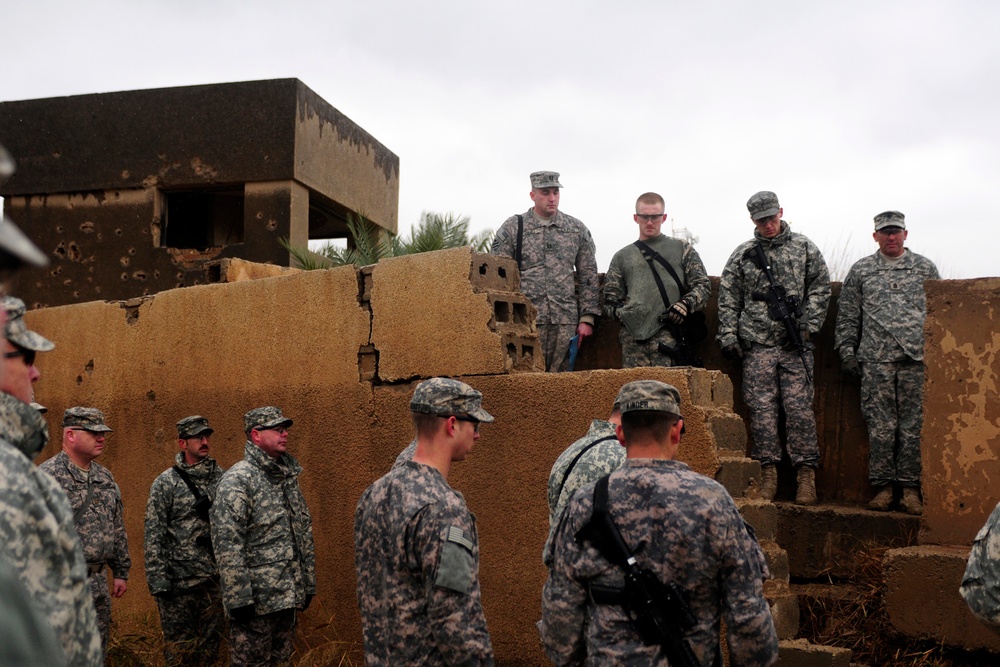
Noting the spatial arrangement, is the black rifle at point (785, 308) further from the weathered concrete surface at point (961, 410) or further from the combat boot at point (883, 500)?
the weathered concrete surface at point (961, 410)

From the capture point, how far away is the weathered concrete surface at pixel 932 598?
5422 mm

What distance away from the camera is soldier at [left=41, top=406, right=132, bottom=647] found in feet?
21.1

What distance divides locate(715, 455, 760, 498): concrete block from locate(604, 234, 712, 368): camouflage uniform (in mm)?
1517

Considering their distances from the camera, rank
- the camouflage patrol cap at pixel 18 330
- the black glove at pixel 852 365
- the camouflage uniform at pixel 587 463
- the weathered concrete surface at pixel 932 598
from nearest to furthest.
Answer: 1. the camouflage patrol cap at pixel 18 330
2. the camouflage uniform at pixel 587 463
3. the weathered concrete surface at pixel 932 598
4. the black glove at pixel 852 365

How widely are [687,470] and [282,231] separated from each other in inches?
308

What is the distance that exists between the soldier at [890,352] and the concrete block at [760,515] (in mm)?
1374

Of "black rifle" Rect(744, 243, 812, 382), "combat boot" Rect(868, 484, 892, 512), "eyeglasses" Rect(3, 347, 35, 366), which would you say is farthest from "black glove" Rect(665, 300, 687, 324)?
"eyeglasses" Rect(3, 347, 35, 366)

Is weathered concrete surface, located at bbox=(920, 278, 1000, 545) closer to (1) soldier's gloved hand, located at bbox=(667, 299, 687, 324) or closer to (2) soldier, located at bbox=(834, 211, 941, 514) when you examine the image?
(2) soldier, located at bbox=(834, 211, 941, 514)

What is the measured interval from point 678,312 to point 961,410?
1.66 m

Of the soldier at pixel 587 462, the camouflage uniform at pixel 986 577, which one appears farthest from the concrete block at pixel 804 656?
the camouflage uniform at pixel 986 577

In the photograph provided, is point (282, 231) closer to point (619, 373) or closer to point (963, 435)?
point (619, 373)

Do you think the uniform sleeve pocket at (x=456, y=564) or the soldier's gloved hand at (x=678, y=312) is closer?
the uniform sleeve pocket at (x=456, y=564)

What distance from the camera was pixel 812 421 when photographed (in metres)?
6.68

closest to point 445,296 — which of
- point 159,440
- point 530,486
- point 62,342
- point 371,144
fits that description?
point 530,486
